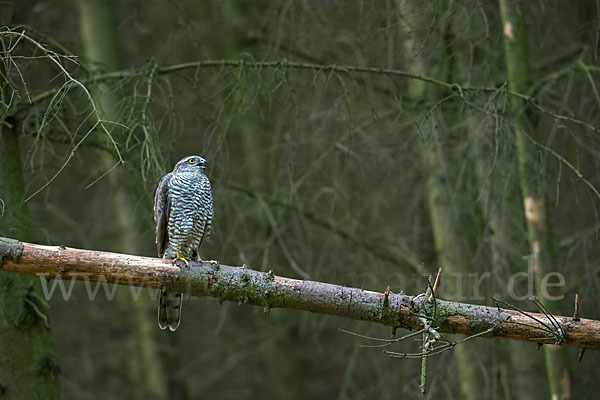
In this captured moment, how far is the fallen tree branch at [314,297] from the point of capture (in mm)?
3434

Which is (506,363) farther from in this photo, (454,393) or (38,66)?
(38,66)

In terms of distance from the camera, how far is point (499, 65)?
560 cm

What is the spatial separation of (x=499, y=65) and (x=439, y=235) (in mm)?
1567

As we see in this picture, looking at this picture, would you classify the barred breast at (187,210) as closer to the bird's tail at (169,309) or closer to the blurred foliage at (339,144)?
the blurred foliage at (339,144)

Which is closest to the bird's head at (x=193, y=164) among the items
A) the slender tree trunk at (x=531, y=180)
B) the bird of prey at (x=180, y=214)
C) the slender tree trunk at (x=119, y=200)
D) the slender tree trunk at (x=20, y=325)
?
the bird of prey at (x=180, y=214)

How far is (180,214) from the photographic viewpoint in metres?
4.46

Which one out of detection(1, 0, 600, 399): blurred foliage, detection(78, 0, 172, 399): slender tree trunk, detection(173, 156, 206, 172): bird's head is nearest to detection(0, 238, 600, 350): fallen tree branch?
detection(1, 0, 600, 399): blurred foliage

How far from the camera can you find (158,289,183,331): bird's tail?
4.32m

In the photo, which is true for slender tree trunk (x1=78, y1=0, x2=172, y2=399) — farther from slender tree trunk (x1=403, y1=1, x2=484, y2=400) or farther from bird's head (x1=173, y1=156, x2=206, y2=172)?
slender tree trunk (x1=403, y1=1, x2=484, y2=400)

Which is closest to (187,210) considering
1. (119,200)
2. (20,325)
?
(20,325)

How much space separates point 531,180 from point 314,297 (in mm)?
1867

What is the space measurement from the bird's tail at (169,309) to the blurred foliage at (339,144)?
0.57 m

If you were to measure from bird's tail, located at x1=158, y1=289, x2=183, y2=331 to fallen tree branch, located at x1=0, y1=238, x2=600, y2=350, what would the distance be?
718mm

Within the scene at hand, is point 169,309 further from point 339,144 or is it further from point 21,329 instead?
point 339,144
